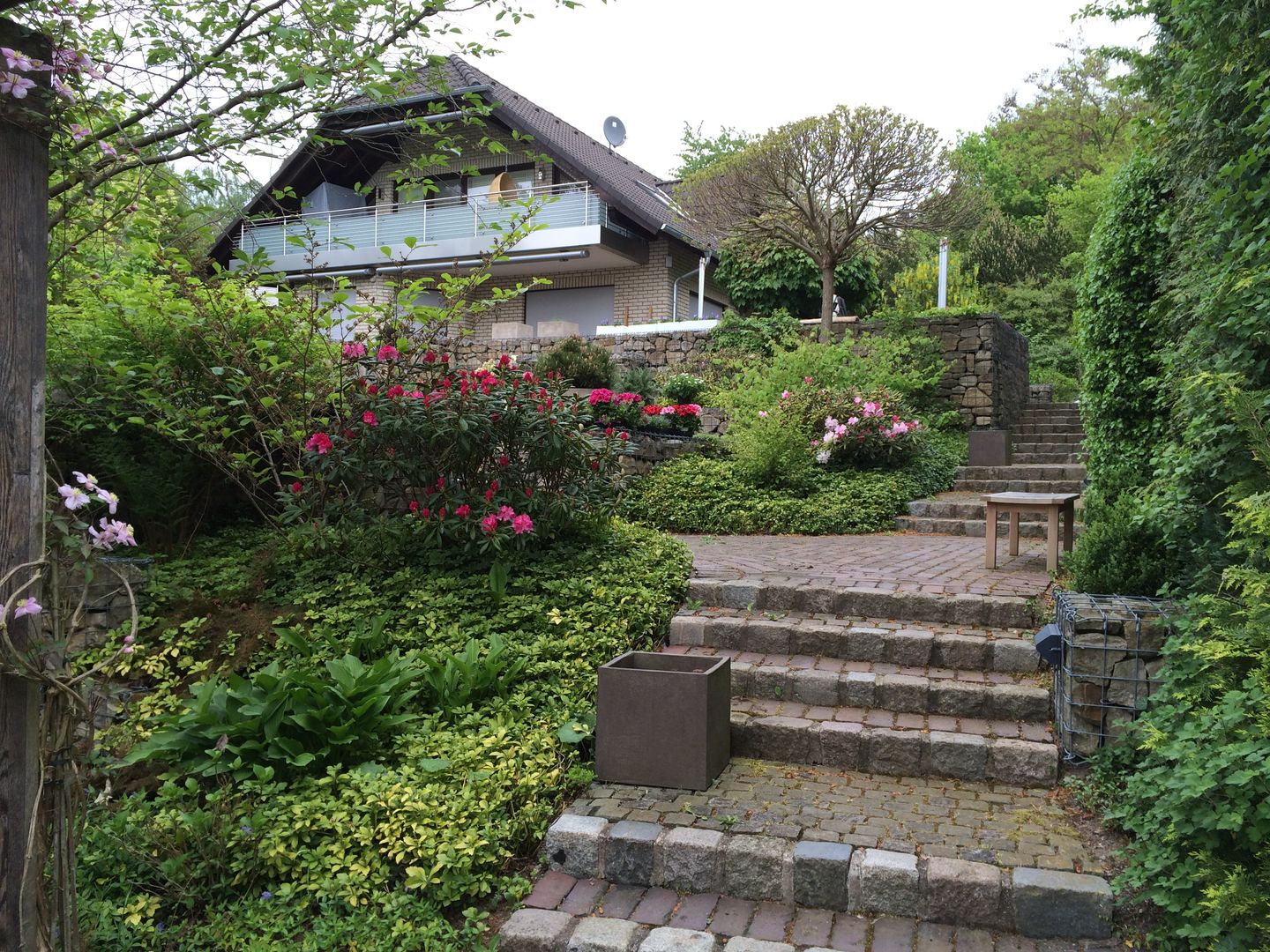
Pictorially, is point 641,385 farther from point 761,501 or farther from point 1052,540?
point 1052,540

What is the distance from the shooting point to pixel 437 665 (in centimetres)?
400

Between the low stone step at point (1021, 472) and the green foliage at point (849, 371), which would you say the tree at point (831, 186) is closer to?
the green foliage at point (849, 371)

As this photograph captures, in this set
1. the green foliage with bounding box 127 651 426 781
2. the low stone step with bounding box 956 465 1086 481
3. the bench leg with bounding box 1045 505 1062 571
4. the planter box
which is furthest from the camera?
the low stone step with bounding box 956 465 1086 481

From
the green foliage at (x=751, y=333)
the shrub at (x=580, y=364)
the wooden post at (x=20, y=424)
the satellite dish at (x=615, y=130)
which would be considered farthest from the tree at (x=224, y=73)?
the satellite dish at (x=615, y=130)

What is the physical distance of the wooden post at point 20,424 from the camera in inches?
83.8

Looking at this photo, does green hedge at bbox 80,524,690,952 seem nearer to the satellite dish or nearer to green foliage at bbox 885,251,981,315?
green foliage at bbox 885,251,981,315

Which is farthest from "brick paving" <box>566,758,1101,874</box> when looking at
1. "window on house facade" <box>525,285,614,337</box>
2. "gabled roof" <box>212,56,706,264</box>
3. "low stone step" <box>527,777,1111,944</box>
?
"window on house facade" <box>525,285,614,337</box>

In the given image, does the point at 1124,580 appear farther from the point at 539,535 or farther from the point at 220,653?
the point at 220,653

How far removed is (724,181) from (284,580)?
9.73m

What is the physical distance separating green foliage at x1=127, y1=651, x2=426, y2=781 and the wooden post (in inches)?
41.0

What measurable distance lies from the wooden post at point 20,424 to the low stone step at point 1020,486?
8892mm

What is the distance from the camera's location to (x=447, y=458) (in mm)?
5234

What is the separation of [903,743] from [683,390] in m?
8.72

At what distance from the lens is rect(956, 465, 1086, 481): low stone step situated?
9.94 metres
